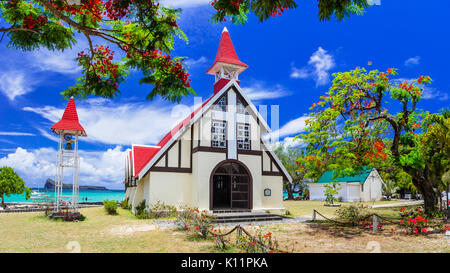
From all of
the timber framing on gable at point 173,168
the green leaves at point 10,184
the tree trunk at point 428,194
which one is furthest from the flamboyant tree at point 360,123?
the green leaves at point 10,184

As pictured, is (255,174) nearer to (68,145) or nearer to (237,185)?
(237,185)

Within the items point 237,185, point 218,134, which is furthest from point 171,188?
point 237,185

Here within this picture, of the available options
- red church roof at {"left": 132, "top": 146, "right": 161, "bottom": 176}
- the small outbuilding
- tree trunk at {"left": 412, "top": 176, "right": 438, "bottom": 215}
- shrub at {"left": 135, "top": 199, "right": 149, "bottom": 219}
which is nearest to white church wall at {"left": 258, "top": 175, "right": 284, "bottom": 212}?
shrub at {"left": 135, "top": 199, "right": 149, "bottom": 219}

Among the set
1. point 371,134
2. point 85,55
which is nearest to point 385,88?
point 371,134

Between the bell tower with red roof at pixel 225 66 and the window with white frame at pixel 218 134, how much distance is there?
3.69 m

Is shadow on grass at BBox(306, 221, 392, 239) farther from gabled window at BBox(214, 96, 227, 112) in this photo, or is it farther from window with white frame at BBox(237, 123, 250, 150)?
gabled window at BBox(214, 96, 227, 112)

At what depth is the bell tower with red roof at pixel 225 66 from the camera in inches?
868

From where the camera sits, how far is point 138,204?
20.7 metres

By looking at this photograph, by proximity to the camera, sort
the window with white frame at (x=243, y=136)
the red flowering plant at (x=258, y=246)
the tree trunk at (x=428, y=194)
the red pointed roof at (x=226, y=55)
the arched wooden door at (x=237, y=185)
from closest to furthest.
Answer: the red flowering plant at (x=258, y=246) → the tree trunk at (x=428, y=194) → the arched wooden door at (x=237, y=185) → the window with white frame at (x=243, y=136) → the red pointed roof at (x=226, y=55)

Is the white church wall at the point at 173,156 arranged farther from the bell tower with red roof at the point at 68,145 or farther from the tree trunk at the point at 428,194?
the tree trunk at the point at 428,194

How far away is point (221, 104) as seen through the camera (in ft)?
64.6

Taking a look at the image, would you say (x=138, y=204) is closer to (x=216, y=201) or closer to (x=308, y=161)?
(x=216, y=201)

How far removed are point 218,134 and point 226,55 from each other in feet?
24.7
